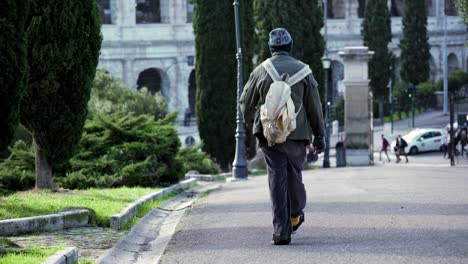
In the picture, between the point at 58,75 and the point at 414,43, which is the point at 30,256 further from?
the point at 414,43

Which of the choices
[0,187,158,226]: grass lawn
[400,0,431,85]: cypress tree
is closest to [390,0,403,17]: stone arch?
[400,0,431,85]: cypress tree

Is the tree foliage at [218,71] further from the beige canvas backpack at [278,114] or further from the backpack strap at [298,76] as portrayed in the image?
the beige canvas backpack at [278,114]

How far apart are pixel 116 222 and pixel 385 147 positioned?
4582 cm

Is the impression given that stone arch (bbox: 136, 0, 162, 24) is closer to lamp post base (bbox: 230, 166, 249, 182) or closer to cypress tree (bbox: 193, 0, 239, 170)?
cypress tree (bbox: 193, 0, 239, 170)

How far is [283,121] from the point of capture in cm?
1112

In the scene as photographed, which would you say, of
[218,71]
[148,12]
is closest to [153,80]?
[148,12]

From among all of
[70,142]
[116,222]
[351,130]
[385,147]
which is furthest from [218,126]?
[116,222]

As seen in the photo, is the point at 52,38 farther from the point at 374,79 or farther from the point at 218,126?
the point at 374,79

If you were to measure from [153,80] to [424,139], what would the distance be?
31331 mm

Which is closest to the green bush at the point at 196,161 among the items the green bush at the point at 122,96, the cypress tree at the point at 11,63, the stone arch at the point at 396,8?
the cypress tree at the point at 11,63

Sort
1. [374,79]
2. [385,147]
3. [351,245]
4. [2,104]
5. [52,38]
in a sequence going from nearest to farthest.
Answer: [351,245] < [2,104] < [52,38] < [385,147] < [374,79]

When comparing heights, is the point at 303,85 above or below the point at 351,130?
above

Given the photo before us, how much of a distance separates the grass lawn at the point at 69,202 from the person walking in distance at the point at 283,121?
11.2 feet

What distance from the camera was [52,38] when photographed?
1834 centimetres
